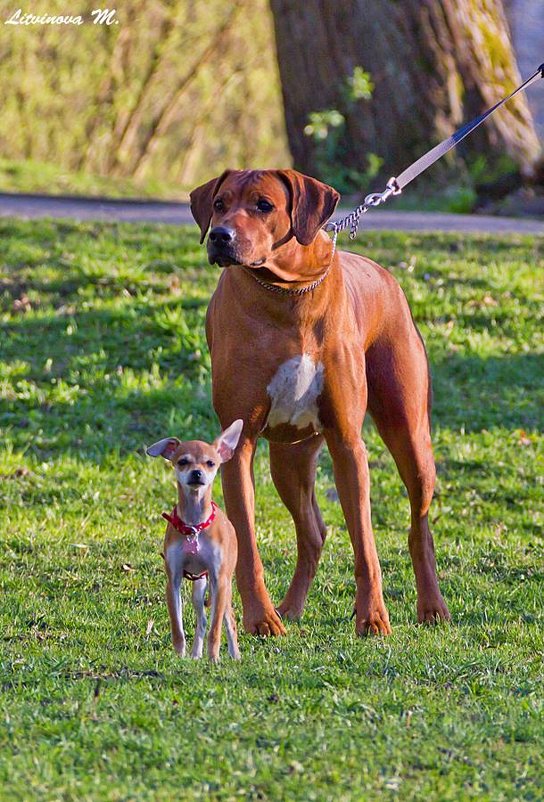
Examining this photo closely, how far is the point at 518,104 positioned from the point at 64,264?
20.4ft

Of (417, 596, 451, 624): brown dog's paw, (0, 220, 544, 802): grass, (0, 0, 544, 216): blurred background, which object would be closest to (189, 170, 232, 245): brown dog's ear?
(0, 220, 544, 802): grass

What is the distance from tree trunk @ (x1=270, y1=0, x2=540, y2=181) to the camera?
1519cm

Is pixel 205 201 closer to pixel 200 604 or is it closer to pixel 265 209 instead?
pixel 265 209

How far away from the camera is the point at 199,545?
5191mm

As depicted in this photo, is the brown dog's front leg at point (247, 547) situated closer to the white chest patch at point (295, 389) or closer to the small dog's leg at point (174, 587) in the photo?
the white chest patch at point (295, 389)

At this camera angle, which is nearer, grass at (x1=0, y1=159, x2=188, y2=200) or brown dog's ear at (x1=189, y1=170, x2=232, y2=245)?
brown dog's ear at (x1=189, y1=170, x2=232, y2=245)

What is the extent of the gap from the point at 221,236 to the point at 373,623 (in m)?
1.78

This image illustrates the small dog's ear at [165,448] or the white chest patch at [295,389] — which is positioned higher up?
the white chest patch at [295,389]

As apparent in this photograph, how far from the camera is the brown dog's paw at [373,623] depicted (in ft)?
18.8

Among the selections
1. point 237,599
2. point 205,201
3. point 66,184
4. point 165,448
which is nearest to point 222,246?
point 205,201

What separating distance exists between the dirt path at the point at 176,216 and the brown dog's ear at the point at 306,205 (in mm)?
7960

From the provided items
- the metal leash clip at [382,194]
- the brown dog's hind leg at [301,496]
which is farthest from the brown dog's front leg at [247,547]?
the metal leash clip at [382,194]

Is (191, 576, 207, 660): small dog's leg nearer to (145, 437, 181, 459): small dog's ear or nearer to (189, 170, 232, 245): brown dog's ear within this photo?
(145, 437, 181, 459): small dog's ear

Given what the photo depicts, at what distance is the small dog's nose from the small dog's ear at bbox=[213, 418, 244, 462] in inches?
28.3
